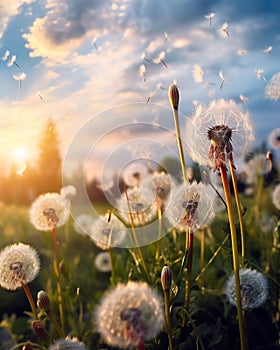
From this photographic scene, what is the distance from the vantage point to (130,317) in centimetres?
71

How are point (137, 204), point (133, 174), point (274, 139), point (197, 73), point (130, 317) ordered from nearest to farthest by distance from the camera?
point (130, 317) → point (197, 73) → point (137, 204) → point (133, 174) → point (274, 139)

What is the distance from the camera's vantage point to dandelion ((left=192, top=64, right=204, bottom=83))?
1.22m

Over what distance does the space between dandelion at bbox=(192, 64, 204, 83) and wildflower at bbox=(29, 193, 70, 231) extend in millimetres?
448

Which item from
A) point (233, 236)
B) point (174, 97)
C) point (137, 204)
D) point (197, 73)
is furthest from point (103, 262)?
point (233, 236)

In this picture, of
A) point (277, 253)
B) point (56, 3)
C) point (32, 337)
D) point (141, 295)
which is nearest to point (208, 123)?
point (141, 295)

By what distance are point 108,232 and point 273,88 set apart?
1.90 ft

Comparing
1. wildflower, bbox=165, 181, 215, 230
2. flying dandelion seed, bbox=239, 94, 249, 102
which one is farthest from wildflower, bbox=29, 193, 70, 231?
flying dandelion seed, bbox=239, 94, 249, 102

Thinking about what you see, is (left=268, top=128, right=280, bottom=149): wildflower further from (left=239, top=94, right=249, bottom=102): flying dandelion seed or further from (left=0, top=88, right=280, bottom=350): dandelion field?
(left=239, top=94, right=249, bottom=102): flying dandelion seed

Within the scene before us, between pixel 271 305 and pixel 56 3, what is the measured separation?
1.04 meters

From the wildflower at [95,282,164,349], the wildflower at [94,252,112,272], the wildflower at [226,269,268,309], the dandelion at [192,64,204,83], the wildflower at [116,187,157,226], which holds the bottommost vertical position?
the wildflower at [95,282,164,349]

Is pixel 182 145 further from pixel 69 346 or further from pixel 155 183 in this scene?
pixel 69 346

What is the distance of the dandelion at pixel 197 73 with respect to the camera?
1.22 metres

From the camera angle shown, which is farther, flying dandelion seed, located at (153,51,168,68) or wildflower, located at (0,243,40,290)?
flying dandelion seed, located at (153,51,168,68)

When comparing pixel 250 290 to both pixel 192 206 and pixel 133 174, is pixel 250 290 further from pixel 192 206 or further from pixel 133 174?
pixel 133 174
